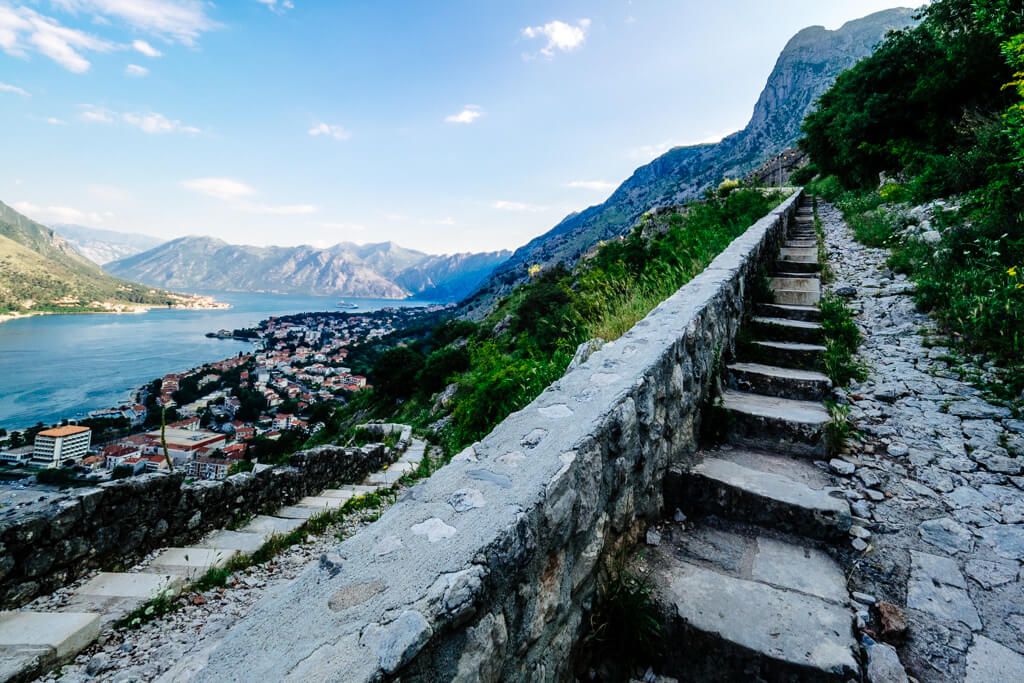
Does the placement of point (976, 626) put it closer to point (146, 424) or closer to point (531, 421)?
point (531, 421)

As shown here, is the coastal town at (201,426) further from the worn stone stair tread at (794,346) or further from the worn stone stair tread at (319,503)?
the worn stone stair tread at (794,346)

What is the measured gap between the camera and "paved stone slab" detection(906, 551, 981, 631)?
1837 millimetres

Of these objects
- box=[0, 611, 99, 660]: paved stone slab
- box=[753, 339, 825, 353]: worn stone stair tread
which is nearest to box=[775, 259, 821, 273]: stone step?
box=[753, 339, 825, 353]: worn stone stair tread

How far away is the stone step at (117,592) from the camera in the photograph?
331 cm

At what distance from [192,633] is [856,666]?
171 inches

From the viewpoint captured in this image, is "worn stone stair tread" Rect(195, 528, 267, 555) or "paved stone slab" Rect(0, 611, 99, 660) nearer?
"paved stone slab" Rect(0, 611, 99, 660)

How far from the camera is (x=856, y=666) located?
1.59m

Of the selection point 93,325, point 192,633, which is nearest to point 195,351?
point 93,325

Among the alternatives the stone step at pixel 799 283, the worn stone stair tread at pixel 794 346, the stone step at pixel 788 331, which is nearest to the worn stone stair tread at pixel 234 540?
the worn stone stair tread at pixel 794 346

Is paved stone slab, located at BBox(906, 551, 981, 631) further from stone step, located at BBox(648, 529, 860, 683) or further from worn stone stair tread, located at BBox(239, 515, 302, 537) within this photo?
worn stone stair tread, located at BBox(239, 515, 302, 537)

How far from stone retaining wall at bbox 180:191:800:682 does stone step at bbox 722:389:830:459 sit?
0.99 meters

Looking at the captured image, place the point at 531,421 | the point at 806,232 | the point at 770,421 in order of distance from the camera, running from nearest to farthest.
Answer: the point at 531,421
the point at 770,421
the point at 806,232

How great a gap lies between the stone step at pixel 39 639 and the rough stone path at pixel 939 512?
490cm

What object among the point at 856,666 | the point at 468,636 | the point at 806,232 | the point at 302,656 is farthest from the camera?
the point at 806,232
